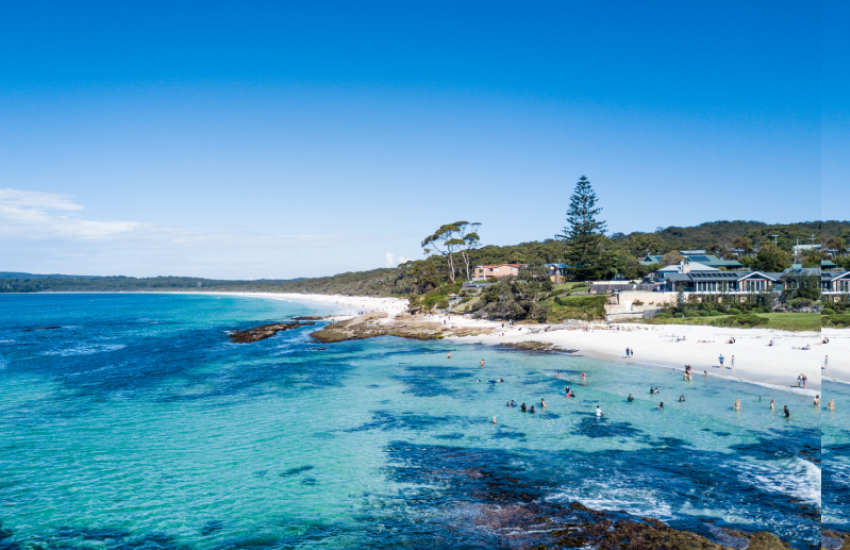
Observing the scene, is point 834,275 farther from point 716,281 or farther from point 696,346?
point 716,281

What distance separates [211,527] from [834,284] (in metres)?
14.7

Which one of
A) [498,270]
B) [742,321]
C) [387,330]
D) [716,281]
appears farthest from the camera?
[498,270]

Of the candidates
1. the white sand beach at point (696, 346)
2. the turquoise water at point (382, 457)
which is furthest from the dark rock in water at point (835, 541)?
the white sand beach at point (696, 346)

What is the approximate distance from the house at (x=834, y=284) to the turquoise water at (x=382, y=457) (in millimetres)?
10243

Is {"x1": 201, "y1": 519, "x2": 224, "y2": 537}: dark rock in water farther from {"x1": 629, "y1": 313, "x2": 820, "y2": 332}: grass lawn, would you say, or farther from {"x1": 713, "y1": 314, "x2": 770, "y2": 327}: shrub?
{"x1": 713, "y1": 314, "x2": 770, "y2": 327}: shrub

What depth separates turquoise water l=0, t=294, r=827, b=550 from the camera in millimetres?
13039

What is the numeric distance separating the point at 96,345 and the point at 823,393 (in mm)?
58582

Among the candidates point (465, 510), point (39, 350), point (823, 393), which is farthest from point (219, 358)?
point (823, 393)

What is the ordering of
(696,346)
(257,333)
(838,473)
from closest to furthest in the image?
(838,473)
(696,346)
(257,333)

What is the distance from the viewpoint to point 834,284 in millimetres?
3705

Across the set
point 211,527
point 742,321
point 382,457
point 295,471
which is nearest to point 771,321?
point 742,321

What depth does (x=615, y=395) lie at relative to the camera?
24688 millimetres

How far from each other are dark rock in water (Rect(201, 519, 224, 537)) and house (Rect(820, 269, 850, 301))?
14330 millimetres

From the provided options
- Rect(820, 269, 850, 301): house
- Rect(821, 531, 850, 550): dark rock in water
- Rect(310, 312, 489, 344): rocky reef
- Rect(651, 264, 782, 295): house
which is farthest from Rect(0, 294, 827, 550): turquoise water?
Rect(651, 264, 782, 295): house
